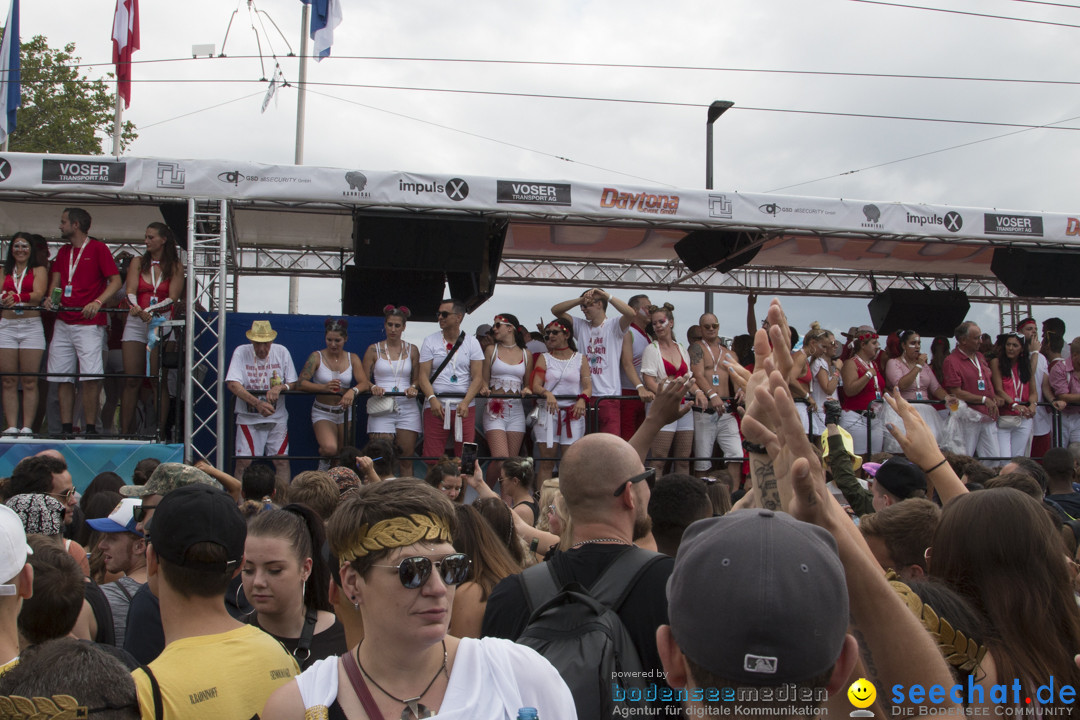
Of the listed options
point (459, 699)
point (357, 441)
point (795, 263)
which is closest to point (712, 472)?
point (357, 441)

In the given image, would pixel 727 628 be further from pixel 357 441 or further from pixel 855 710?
pixel 357 441

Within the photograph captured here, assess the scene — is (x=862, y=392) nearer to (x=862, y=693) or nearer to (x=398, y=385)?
(x=398, y=385)

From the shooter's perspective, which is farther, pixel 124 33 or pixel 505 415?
pixel 124 33

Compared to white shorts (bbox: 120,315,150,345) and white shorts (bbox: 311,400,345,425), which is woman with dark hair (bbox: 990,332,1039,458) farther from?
white shorts (bbox: 120,315,150,345)

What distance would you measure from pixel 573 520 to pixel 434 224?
7174 mm

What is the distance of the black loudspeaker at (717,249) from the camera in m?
10.8

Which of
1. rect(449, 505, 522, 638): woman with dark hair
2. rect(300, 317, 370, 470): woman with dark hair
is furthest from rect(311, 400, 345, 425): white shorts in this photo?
rect(449, 505, 522, 638): woman with dark hair

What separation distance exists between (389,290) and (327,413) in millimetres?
3322

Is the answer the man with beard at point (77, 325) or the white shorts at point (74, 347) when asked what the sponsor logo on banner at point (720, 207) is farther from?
the white shorts at point (74, 347)

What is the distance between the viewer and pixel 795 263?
510 inches

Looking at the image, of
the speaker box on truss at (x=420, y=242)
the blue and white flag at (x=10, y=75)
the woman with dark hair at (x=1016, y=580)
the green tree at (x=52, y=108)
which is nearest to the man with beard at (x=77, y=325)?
the speaker box on truss at (x=420, y=242)

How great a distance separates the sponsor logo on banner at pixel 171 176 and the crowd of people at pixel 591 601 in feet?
18.0

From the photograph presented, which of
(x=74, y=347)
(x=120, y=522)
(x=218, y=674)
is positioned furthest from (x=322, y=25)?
(x=218, y=674)

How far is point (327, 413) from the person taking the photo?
9.16 metres
